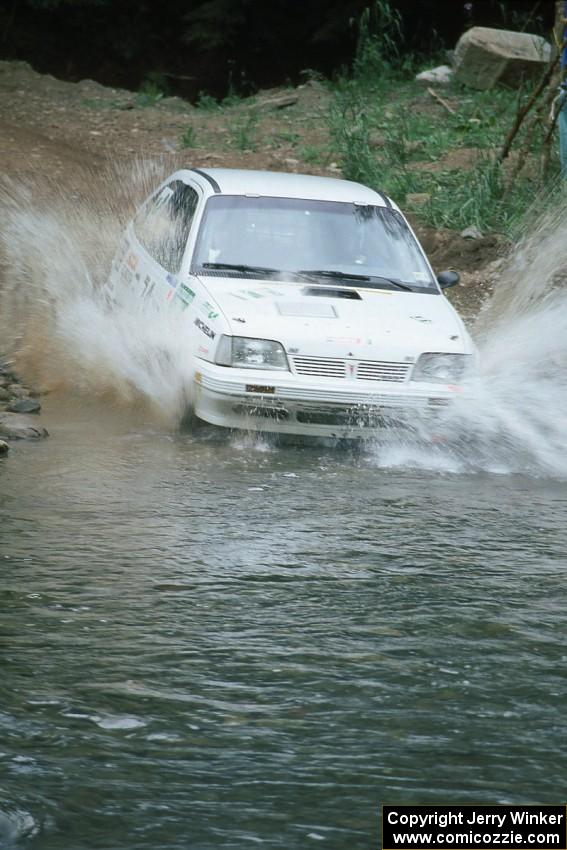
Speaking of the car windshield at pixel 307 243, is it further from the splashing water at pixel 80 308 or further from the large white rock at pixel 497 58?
the large white rock at pixel 497 58

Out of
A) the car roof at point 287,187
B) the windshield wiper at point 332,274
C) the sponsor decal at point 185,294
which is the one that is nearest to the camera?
the sponsor decal at point 185,294

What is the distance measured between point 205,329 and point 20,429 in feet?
4.07

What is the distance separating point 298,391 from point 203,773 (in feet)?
14.6

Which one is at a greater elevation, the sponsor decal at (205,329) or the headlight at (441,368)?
the sponsor decal at (205,329)

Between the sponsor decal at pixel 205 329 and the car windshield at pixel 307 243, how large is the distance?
599 millimetres

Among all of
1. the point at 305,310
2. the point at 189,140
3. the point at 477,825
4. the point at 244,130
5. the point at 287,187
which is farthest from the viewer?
the point at 244,130

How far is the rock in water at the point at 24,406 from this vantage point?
891 centimetres

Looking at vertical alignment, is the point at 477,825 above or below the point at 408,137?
below

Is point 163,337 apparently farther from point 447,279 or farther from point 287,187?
point 447,279

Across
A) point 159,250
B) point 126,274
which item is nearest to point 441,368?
point 159,250

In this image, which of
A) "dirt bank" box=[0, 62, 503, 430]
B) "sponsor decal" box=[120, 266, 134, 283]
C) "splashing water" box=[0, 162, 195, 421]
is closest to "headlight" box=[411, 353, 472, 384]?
"splashing water" box=[0, 162, 195, 421]

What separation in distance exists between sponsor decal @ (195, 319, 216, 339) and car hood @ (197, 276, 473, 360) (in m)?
0.12

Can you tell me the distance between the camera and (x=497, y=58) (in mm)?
20172

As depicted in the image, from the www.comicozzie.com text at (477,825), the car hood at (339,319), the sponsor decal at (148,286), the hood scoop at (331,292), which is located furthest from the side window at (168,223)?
the www.comicozzie.com text at (477,825)
